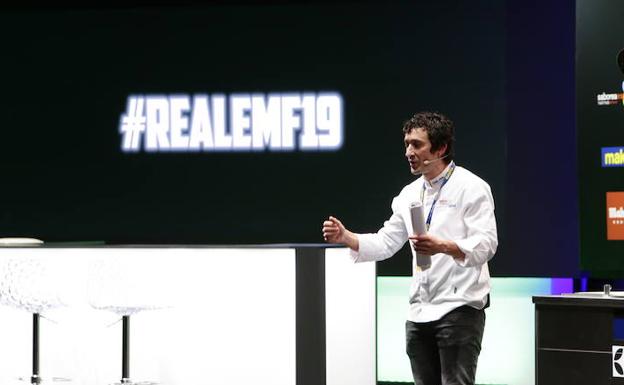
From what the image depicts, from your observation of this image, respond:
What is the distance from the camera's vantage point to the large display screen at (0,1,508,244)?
22.1 feet

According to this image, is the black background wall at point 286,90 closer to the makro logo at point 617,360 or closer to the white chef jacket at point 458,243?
the makro logo at point 617,360

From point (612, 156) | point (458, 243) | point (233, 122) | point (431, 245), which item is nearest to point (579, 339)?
point (612, 156)

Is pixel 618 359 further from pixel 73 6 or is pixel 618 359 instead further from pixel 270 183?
pixel 73 6

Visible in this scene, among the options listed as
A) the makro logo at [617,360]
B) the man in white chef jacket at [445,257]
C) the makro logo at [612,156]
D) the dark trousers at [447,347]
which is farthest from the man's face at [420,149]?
the makro logo at [612,156]

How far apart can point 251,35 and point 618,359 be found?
3.66 m

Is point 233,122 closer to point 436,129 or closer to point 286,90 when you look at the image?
point 286,90

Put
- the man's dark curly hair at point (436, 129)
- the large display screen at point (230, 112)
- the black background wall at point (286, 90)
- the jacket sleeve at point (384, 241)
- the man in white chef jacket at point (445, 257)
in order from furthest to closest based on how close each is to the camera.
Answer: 1. the large display screen at point (230, 112)
2. the black background wall at point (286, 90)
3. the jacket sleeve at point (384, 241)
4. the man's dark curly hair at point (436, 129)
5. the man in white chef jacket at point (445, 257)

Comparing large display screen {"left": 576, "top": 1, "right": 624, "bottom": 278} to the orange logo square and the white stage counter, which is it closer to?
the orange logo square

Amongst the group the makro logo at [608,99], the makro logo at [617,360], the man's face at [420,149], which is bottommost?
the makro logo at [617,360]

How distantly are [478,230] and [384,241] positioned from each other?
1.40 ft

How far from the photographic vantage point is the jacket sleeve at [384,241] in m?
3.73

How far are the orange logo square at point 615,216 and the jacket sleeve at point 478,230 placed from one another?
72.3 inches

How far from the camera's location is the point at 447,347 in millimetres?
3434

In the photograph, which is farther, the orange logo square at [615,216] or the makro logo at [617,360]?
the orange logo square at [615,216]
